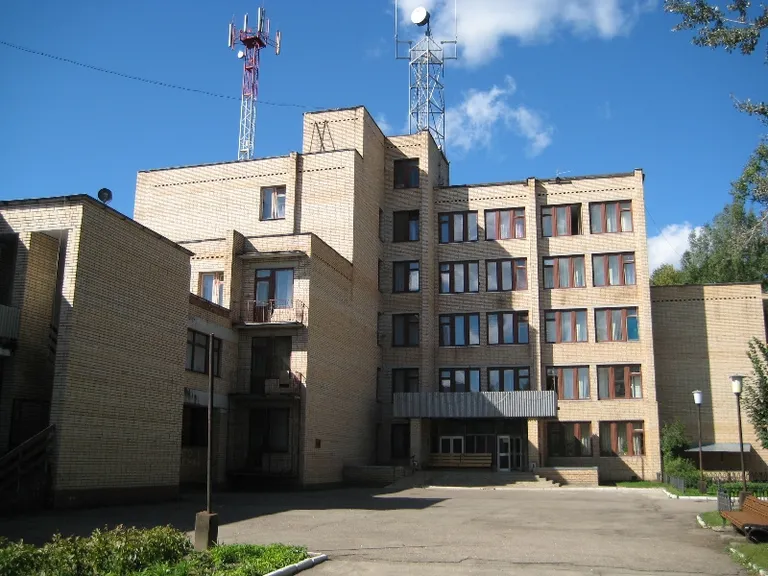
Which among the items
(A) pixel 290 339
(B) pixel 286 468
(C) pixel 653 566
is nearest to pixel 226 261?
(A) pixel 290 339

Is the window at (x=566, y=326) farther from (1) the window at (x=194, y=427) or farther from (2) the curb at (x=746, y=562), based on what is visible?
(2) the curb at (x=746, y=562)

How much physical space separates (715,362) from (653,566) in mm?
31013

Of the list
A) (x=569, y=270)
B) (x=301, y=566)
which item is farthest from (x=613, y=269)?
(x=301, y=566)

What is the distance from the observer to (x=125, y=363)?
22.2 metres

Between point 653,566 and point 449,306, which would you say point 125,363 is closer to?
point 653,566

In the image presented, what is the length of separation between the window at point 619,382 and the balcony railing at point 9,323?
2890cm

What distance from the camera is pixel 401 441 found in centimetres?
4016

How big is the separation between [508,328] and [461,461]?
7626mm

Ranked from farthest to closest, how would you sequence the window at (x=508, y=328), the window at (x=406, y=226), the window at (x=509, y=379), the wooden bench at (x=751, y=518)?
the window at (x=406, y=226)
the window at (x=508, y=328)
the window at (x=509, y=379)
the wooden bench at (x=751, y=518)

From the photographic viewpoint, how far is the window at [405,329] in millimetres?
42125

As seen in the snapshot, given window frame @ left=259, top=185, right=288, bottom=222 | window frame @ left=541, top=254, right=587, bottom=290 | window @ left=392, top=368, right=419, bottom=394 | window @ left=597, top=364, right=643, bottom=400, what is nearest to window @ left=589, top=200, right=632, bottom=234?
window frame @ left=541, top=254, right=587, bottom=290

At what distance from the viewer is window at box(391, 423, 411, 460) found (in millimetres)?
39909

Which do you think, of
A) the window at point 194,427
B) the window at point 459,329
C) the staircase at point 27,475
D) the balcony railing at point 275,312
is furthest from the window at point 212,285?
the window at point 459,329

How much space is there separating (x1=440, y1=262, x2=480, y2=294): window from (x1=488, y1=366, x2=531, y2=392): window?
4.81 meters
